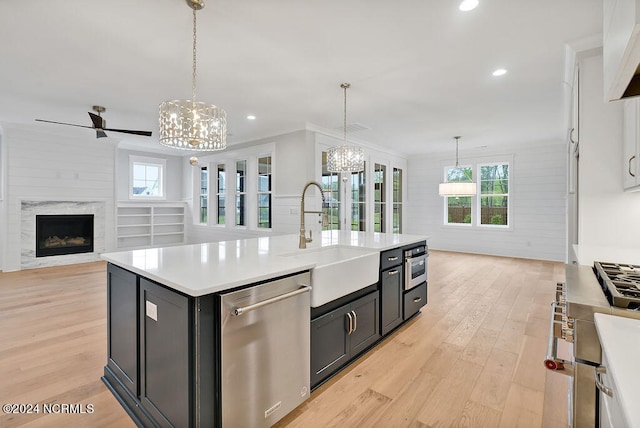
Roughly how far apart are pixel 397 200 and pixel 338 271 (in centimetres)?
638

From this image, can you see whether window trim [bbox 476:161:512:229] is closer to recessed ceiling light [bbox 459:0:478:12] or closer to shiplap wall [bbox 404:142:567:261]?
shiplap wall [bbox 404:142:567:261]

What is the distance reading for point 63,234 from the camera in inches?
233

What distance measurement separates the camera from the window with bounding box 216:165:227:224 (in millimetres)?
7215

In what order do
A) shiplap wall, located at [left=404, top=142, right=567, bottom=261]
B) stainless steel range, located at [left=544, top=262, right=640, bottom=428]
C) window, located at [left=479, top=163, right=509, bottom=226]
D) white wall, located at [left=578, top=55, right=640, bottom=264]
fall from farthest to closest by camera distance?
window, located at [left=479, top=163, right=509, bottom=226] < shiplap wall, located at [left=404, top=142, right=567, bottom=261] < white wall, located at [left=578, top=55, right=640, bottom=264] < stainless steel range, located at [left=544, top=262, right=640, bottom=428]

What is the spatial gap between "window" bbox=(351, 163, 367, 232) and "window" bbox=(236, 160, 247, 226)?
2402mm

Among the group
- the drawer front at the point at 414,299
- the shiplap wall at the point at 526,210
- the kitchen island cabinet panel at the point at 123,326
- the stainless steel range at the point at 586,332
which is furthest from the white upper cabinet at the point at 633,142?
the shiplap wall at the point at 526,210

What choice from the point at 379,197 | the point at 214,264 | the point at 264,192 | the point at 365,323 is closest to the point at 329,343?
the point at 365,323

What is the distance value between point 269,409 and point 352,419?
0.50 metres

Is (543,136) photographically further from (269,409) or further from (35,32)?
(35,32)

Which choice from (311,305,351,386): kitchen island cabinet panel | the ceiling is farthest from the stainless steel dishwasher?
the ceiling

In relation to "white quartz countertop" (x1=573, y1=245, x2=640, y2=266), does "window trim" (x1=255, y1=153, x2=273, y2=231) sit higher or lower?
higher

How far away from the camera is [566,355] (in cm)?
243

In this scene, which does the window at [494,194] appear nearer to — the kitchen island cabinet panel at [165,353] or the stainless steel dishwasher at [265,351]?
the stainless steel dishwasher at [265,351]

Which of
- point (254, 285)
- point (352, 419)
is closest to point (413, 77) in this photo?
point (254, 285)
